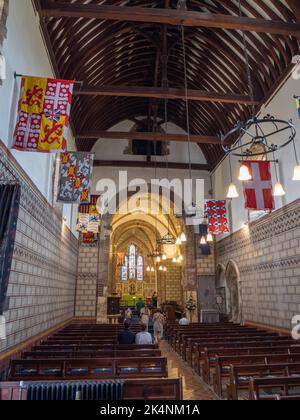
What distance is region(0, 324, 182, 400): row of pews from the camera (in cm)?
290

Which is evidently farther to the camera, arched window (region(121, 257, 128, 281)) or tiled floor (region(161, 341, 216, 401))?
arched window (region(121, 257, 128, 281))

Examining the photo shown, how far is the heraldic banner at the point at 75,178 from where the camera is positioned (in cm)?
805

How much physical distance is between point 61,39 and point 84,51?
1.20 m

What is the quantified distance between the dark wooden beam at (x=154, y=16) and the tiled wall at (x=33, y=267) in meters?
3.82

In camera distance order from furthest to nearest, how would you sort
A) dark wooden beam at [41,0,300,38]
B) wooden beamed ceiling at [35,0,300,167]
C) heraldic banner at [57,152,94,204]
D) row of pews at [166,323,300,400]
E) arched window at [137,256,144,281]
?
arched window at [137,256,144,281] < heraldic banner at [57,152,94,204] < wooden beamed ceiling at [35,0,300,167] < dark wooden beam at [41,0,300,38] < row of pews at [166,323,300,400]

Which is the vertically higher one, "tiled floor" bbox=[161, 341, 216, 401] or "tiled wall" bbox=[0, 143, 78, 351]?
"tiled wall" bbox=[0, 143, 78, 351]

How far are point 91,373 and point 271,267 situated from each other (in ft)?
22.3

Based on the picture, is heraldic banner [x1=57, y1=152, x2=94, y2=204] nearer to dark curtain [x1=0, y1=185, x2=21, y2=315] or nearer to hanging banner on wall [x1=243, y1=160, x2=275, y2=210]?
dark curtain [x1=0, y1=185, x2=21, y2=315]

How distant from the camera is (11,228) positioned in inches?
165

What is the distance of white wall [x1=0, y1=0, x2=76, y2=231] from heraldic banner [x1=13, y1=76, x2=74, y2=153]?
19 centimetres

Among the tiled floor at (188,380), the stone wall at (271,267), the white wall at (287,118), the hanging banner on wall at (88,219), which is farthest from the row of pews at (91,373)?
the white wall at (287,118)

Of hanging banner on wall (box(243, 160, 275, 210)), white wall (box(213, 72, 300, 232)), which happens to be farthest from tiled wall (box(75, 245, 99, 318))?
white wall (box(213, 72, 300, 232))
